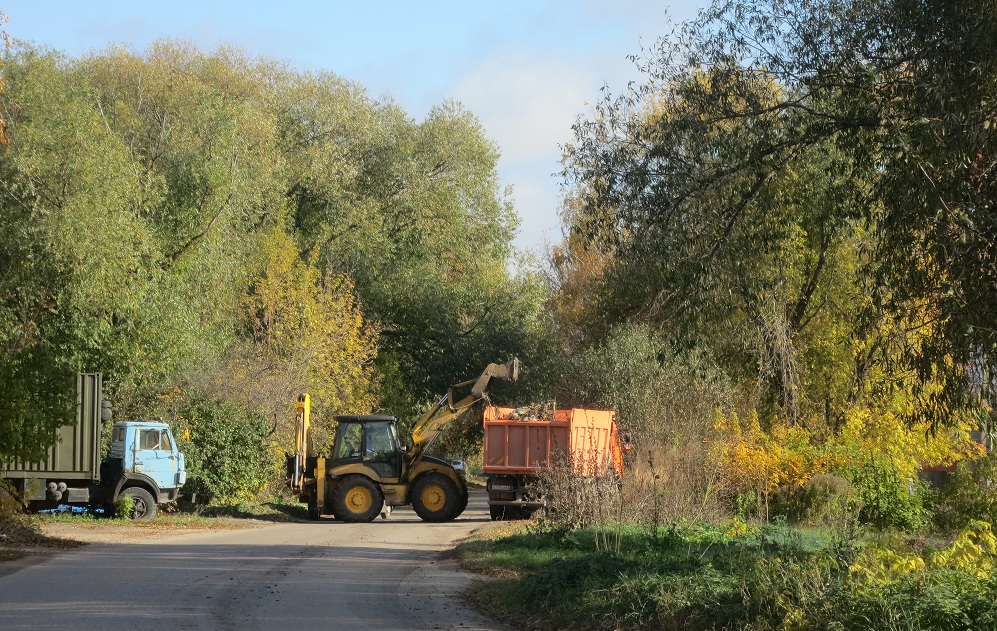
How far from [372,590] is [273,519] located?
15656 mm

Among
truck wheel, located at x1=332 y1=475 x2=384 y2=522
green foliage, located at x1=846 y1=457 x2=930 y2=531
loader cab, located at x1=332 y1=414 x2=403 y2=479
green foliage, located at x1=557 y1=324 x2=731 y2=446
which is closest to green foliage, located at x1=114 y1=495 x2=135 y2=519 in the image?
truck wheel, located at x1=332 y1=475 x2=384 y2=522

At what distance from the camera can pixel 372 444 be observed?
90.5 ft

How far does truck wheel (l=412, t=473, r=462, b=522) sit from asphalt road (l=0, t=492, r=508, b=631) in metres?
6.10

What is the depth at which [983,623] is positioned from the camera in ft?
24.9

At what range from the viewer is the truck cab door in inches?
1029

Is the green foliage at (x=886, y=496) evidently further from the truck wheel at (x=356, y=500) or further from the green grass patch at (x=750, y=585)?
the truck wheel at (x=356, y=500)

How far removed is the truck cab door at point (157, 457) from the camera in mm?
26125

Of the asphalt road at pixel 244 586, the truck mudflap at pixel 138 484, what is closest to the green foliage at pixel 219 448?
the truck mudflap at pixel 138 484

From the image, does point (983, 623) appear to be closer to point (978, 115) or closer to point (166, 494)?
point (978, 115)

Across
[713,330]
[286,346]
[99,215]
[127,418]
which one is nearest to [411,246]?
[286,346]

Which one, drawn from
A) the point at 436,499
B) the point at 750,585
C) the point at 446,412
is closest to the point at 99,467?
the point at 436,499

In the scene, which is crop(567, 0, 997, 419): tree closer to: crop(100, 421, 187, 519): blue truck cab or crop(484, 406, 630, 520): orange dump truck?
crop(484, 406, 630, 520): orange dump truck

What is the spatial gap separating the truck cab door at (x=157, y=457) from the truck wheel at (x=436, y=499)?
5.99m

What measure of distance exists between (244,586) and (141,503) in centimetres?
1363
